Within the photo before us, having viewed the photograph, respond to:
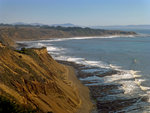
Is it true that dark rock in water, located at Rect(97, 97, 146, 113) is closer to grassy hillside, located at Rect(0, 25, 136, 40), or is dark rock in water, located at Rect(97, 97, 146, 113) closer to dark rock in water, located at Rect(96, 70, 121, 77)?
dark rock in water, located at Rect(96, 70, 121, 77)

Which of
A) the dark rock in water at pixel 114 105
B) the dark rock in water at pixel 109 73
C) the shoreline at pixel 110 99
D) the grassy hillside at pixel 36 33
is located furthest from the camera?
the grassy hillside at pixel 36 33

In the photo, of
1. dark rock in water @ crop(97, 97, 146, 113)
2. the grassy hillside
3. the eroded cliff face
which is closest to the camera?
the eroded cliff face

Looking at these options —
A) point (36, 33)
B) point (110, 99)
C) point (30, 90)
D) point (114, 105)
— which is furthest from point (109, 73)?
point (36, 33)

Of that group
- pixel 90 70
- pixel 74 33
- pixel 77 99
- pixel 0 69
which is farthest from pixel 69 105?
pixel 74 33

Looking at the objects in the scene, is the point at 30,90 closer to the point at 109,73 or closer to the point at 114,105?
the point at 114,105

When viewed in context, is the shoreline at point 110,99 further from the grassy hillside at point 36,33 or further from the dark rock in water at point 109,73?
the grassy hillside at point 36,33

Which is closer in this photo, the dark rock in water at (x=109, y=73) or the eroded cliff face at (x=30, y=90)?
the eroded cliff face at (x=30, y=90)

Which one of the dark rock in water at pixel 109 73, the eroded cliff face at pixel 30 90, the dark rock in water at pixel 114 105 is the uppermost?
the eroded cliff face at pixel 30 90

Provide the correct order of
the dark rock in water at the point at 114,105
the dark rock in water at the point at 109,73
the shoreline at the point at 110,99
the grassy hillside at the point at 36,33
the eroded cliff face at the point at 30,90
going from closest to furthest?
the eroded cliff face at the point at 30,90
the dark rock in water at the point at 114,105
the shoreline at the point at 110,99
the dark rock in water at the point at 109,73
the grassy hillside at the point at 36,33

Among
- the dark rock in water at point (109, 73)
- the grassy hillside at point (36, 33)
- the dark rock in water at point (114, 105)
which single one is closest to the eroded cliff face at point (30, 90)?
the dark rock in water at point (114, 105)

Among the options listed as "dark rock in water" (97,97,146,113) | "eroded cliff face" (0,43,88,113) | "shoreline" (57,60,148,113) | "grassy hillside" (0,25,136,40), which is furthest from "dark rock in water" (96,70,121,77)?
"grassy hillside" (0,25,136,40)

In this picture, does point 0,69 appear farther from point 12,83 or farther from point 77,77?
point 77,77

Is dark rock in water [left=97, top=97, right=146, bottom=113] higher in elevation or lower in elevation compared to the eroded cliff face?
lower

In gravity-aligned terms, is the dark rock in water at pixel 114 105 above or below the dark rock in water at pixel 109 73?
below
